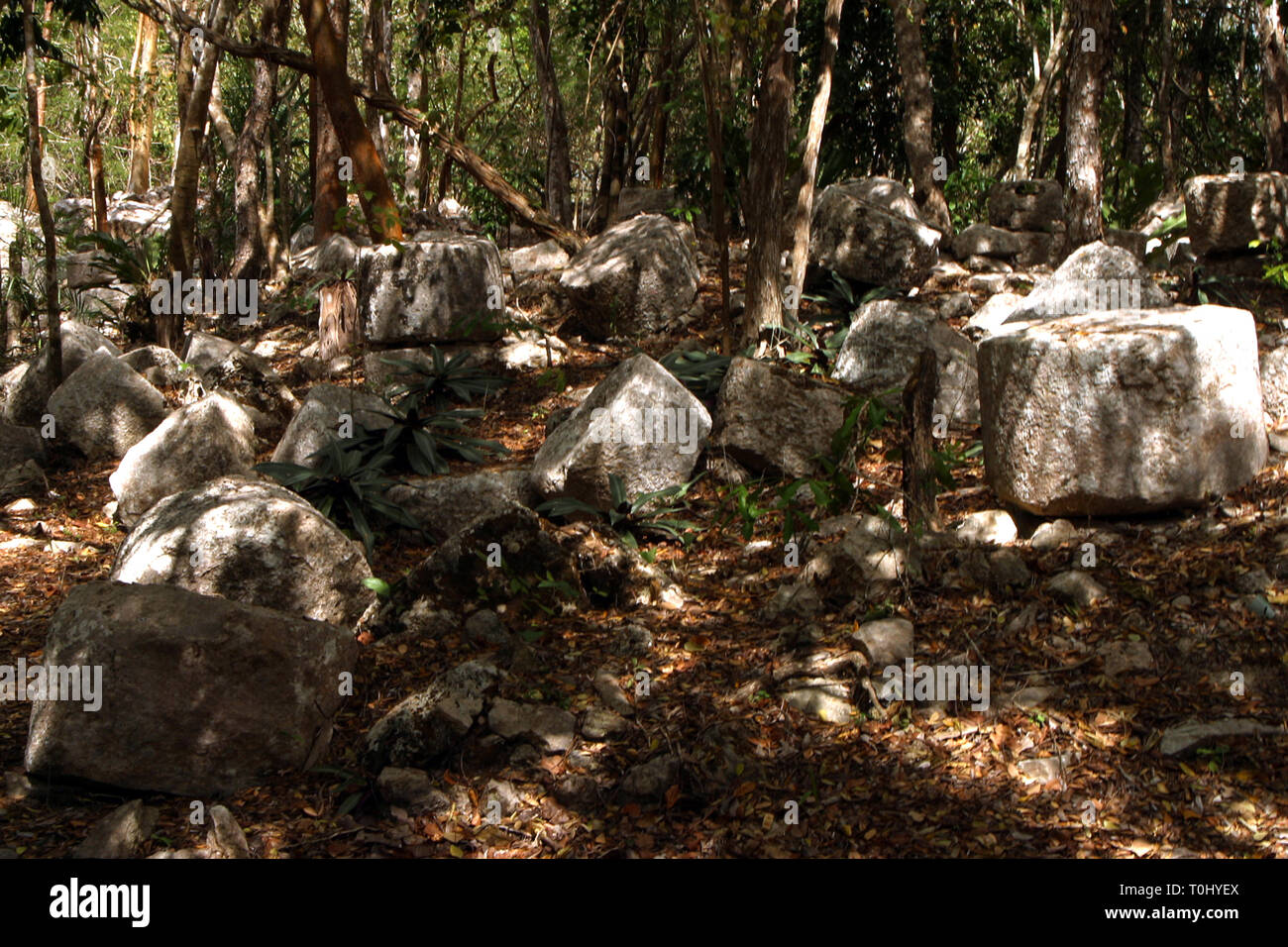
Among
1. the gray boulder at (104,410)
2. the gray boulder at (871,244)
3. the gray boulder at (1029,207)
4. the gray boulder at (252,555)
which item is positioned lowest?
the gray boulder at (252,555)

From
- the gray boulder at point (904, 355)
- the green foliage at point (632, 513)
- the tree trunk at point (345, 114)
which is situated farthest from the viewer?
the tree trunk at point (345, 114)

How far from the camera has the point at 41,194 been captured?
26.2ft

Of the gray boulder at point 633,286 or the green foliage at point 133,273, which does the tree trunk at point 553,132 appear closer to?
the gray boulder at point 633,286

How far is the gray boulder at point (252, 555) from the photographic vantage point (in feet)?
15.9

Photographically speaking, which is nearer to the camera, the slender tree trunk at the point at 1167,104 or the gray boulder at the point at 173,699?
the gray boulder at the point at 173,699

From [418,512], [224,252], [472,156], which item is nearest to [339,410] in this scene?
[418,512]

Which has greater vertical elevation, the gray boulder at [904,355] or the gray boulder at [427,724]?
the gray boulder at [904,355]

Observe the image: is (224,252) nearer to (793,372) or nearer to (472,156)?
(472,156)

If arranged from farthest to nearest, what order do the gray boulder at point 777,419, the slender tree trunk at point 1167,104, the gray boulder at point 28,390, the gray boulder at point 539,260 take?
1. the slender tree trunk at point 1167,104
2. the gray boulder at point 539,260
3. the gray boulder at point 28,390
4. the gray boulder at point 777,419

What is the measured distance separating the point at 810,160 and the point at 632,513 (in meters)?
3.92

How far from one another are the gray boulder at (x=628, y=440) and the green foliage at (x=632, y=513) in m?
0.10

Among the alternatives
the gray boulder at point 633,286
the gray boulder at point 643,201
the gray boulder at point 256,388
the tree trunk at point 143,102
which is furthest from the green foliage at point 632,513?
the tree trunk at point 143,102

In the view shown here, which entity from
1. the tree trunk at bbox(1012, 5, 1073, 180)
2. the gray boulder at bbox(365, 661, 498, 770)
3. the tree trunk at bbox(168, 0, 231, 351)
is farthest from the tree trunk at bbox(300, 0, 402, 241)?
the tree trunk at bbox(1012, 5, 1073, 180)

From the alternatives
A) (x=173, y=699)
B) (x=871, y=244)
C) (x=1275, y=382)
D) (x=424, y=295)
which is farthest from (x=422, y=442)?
(x=1275, y=382)
